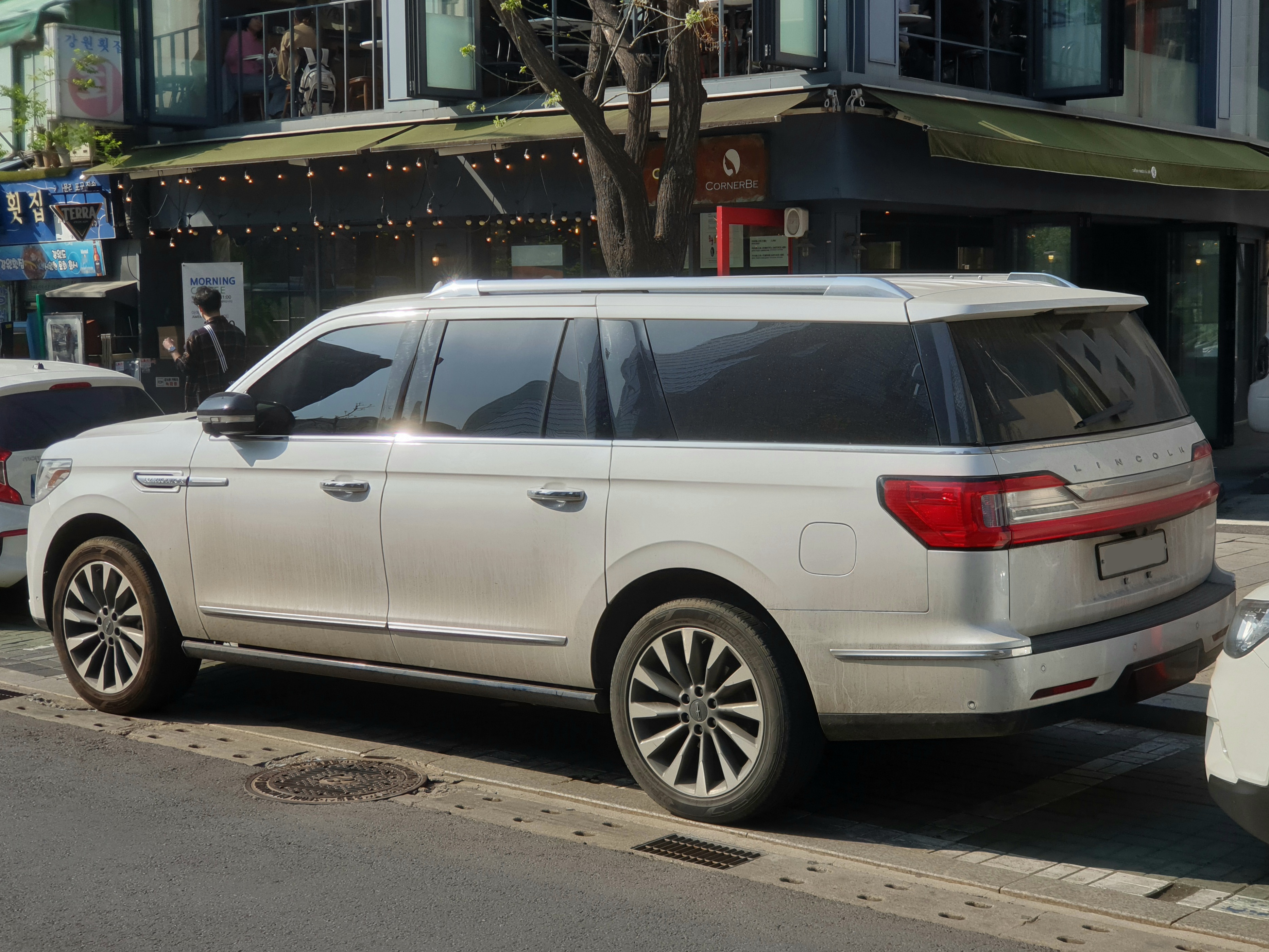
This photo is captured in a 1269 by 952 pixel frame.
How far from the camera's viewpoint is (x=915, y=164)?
45.9 feet

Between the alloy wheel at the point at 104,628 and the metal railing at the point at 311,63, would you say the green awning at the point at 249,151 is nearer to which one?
the metal railing at the point at 311,63

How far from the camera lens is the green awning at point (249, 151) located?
1616cm

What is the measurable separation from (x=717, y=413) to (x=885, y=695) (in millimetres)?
1124

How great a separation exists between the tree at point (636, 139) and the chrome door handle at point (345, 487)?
398 centimetres

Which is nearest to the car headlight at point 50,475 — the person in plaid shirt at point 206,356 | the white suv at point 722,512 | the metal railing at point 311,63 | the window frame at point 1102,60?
the white suv at point 722,512

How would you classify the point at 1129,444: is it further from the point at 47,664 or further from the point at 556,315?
the point at 47,664

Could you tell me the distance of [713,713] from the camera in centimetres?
525

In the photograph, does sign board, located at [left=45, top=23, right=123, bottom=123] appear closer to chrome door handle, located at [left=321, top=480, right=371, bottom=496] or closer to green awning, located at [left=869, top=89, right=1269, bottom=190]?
green awning, located at [left=869, top=89, right=1269, bottom=190]

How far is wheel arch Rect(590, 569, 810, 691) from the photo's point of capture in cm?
517

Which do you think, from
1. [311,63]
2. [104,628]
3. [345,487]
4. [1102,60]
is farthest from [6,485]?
[1102,60]

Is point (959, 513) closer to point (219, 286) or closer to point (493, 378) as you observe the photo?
point (493, 378)

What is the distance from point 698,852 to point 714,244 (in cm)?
1036

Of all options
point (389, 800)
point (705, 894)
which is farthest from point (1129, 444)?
point (389, 800)

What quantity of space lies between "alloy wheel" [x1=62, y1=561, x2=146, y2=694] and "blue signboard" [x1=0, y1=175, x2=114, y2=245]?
12865 mm
